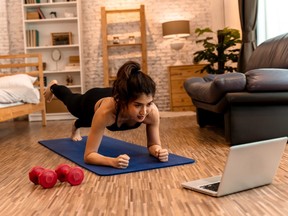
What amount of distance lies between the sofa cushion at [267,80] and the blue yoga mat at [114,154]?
75 centimetres

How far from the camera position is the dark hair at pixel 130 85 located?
213 cm

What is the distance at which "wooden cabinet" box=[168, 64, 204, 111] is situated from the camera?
251 inches

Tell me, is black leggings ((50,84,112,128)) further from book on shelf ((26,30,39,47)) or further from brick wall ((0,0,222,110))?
brick wall ((0,0,222,110))

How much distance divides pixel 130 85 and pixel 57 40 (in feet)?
15.3

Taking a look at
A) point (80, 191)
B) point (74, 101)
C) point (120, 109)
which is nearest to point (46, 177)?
point (80, 191)

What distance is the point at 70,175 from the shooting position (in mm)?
2012

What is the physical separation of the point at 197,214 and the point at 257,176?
44cm

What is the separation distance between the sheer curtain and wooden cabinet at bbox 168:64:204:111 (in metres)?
1.46

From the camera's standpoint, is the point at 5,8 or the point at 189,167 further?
the point at 5,8

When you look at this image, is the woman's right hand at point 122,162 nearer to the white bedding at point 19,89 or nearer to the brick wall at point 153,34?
the white bedding at point 19,89

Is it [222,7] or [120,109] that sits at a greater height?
[222,7]

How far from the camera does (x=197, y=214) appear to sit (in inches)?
59.7

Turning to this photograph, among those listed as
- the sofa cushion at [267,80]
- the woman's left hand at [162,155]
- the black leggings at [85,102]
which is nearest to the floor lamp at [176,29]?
the black leggings at [85,102]

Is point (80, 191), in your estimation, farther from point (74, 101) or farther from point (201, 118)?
point (201, 118)
